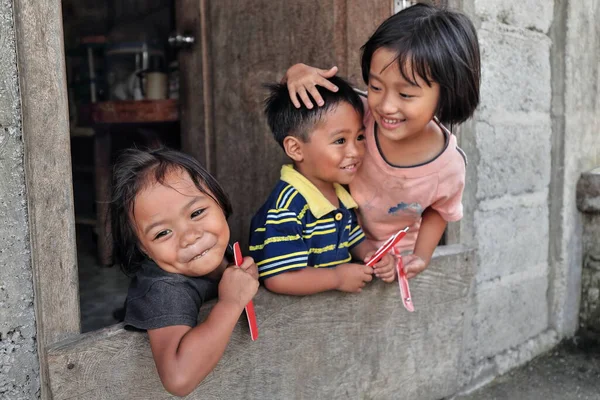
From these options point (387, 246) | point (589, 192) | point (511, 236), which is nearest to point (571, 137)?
point (589, 192)

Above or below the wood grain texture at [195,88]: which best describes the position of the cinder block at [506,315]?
below

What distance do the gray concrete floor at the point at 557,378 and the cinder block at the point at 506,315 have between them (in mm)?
150

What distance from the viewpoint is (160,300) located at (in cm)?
154

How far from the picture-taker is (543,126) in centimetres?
325

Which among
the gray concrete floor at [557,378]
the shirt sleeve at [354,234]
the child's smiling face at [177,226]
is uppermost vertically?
the child's smiling face at [177,226]

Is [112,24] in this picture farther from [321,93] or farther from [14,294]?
[14,294]

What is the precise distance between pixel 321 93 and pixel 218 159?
965mm

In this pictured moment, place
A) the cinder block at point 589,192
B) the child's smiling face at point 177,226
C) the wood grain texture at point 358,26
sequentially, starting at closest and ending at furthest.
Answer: the child's smiling face at point 177,226 < the wood grain texture at point 358,26 < the cinder block at point 589,192

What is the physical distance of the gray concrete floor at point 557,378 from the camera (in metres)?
3.00

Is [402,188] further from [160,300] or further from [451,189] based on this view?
[160,300]

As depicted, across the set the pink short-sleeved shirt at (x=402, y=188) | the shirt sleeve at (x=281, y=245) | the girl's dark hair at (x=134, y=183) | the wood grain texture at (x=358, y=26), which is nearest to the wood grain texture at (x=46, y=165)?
the girl's dark hair at (x=134, y=183)

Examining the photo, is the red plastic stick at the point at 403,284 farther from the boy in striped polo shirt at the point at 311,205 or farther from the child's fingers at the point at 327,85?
the child's fingers at the point at 327,85

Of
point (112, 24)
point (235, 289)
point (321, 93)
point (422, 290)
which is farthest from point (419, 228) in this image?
point (112, 24)

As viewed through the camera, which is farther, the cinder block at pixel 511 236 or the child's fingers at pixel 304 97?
the cinder block at pixel 511 236
